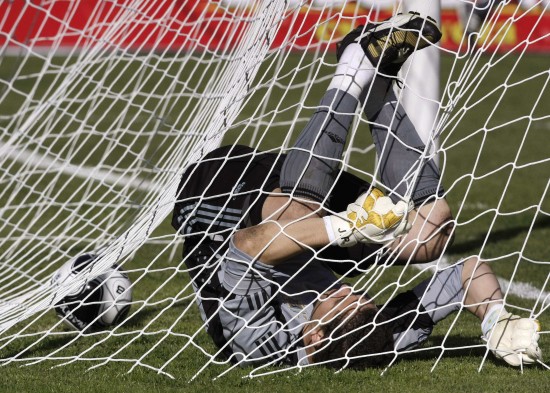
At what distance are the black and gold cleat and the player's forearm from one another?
704 millimetres

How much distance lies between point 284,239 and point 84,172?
3.92m

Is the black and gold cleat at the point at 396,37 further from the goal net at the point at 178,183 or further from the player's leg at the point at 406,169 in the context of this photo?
the goal net at the point at 178,183

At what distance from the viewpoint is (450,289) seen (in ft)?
12.1

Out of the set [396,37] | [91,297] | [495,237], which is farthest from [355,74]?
[495,237]

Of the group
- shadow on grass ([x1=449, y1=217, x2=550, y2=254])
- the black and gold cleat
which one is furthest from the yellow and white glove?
shadow on grass ([x1=449, y1=217, x2=550, y2=254])

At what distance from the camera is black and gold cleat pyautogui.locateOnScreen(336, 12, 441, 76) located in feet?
11.9

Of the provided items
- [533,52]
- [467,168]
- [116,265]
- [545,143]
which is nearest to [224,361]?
[116,265]

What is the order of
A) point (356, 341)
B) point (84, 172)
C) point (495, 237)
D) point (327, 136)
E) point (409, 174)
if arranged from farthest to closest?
1. point (84, 172)
2. point (495, 237)
3. point (409, 174)
4. point (327, 136)
5. point (356, 341)

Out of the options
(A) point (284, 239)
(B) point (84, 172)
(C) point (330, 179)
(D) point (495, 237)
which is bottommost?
(B) point (84, 172)

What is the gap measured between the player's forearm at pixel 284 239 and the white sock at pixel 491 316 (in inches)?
26.7

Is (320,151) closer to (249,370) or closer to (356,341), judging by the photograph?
(356,341)

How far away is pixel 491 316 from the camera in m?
3.60

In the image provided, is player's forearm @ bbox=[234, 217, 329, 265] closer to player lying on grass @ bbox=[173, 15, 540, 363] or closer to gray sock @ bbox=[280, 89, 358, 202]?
player lying on grass @ bbox=[173, 15, 540, 363]

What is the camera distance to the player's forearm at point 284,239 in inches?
136
